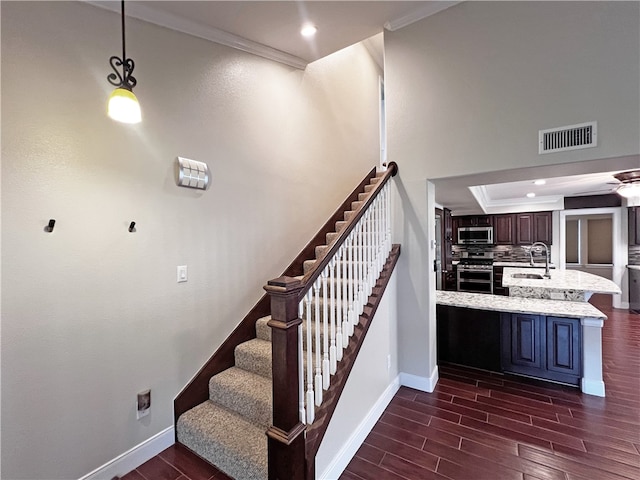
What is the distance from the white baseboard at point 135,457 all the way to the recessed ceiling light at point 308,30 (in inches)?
135

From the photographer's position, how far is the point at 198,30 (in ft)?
7.55

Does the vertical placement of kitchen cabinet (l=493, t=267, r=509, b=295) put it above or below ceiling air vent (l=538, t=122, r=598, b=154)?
below

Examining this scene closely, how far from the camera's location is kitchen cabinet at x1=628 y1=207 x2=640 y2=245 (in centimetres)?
549

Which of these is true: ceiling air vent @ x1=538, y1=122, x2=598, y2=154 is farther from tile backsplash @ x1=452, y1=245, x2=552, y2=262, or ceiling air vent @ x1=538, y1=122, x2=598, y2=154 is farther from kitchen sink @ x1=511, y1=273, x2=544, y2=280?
tile backsplash @ x1=452, y1=245, x2=552, y2=262

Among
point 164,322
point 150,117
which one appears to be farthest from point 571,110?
point 164,322

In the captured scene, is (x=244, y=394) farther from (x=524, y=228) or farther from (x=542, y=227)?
(x=542, y=227)

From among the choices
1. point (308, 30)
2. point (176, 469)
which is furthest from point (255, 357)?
point (308, 30)

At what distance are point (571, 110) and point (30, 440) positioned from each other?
3978 millimetres

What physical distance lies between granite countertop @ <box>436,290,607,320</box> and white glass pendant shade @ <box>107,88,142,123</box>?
3.25 meters

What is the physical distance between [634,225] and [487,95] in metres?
5.59

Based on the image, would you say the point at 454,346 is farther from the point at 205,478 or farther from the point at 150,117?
the point at 150,117

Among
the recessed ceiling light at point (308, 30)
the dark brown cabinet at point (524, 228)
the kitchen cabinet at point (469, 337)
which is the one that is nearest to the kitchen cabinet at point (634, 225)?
the dark brown cabinet at point (524, 228)

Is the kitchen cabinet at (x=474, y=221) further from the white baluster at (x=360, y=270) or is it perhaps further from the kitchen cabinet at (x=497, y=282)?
the white baluster at (x=360, y=270)

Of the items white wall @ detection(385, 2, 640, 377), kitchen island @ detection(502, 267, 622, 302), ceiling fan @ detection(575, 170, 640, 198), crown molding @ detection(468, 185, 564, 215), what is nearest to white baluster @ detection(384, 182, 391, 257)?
white wall @ detection(385, 2, 640, 377)
